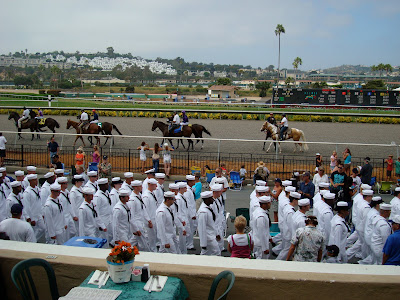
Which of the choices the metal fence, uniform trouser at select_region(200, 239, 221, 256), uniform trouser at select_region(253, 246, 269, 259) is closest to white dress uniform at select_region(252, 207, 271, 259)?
uniform trouser at select_region(253, 246, 269, 259)

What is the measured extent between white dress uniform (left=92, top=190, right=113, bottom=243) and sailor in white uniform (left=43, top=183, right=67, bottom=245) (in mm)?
774

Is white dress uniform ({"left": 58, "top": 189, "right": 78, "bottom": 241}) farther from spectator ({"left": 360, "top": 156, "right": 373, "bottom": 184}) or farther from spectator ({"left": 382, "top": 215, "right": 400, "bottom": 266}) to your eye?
spectator ({"left": 360, "top": 156, "right": 373, "bottom": 184})

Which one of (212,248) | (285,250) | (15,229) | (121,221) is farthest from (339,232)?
(15,229)

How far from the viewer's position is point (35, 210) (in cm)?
966

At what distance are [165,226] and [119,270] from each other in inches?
167

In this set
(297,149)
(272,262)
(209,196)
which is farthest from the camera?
(297,149)

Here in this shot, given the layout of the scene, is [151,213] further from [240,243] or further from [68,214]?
[240,243]

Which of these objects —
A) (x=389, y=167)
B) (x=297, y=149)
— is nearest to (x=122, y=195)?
(x=389, y=167)

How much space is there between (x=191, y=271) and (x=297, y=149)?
66.9 feet

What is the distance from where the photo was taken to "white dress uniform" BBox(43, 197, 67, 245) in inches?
343

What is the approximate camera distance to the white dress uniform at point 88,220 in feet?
28.1

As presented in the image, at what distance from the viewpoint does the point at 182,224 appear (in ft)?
29.7

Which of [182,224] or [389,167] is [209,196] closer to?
[182,224]

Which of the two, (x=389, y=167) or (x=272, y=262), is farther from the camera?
(x=389, y=167)
